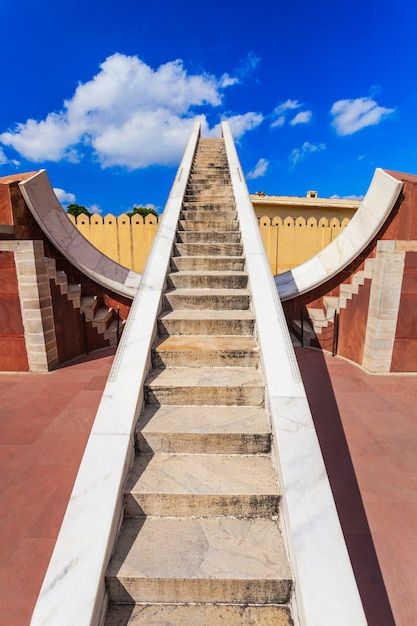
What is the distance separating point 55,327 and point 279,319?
395 cm

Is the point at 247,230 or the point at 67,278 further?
the point at 67,278

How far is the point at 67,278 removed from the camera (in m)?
5.93

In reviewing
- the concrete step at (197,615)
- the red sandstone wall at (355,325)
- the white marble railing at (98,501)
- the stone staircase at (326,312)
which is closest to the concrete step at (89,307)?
the white marble railing at (98,501)

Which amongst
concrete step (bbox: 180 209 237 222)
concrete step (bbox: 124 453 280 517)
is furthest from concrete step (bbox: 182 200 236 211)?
concrete step (bbox: 124 453 280 517)

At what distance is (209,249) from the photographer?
178 inches

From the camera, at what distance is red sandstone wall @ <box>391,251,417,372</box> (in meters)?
4.87

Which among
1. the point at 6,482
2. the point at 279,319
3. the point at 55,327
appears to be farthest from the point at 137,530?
the point at 55,327

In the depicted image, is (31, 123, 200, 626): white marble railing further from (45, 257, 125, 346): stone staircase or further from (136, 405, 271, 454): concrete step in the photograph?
(45, 257, 125, 346): stone staircase

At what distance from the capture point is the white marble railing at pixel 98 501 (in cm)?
151

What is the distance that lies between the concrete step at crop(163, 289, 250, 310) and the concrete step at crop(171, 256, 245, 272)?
2.14ft

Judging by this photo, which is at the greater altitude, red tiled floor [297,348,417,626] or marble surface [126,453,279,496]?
marble surface [126,453,279,496]

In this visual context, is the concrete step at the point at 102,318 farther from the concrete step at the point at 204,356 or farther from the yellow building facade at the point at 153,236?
the yellow building facade at the point at 153,236

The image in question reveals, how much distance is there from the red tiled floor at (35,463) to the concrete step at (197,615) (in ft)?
2.06

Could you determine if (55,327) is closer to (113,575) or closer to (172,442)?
(172,442)
